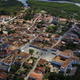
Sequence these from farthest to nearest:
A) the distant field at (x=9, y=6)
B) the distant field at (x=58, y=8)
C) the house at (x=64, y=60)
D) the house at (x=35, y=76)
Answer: the distant field at (x=58, y=8) → the distant field at (x=9, y=6) → the house at (x=64, y=60) → the house at (x=35, y=76)

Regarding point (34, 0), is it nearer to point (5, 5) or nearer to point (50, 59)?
point (5, 5)

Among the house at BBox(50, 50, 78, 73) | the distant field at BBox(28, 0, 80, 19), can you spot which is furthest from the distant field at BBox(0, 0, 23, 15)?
the house at BBox(50, 50, 78, 73)

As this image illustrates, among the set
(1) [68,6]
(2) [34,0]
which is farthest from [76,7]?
(2) [34,0]

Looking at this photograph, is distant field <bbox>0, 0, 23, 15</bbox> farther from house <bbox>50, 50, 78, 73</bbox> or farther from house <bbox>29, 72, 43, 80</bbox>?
house <bbox>29, 72, 43, 80</bbox>

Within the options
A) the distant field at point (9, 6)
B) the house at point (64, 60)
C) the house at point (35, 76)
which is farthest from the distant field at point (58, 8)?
the house at point (35, 76)

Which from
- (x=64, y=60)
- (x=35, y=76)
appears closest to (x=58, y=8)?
(x=64, y=60)

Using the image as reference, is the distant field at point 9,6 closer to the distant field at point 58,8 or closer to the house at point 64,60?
the distant field at point 58,8
